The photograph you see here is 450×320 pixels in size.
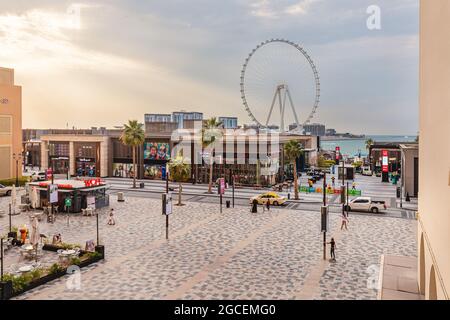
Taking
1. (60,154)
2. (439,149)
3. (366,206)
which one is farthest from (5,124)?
(439,149)

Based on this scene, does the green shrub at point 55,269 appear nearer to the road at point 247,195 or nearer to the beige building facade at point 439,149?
the beige building facade at point 439,149

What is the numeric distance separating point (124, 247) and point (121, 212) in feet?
49.2

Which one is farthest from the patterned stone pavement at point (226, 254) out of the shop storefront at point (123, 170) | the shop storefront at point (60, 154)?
the shop storefront at point (60, 154)

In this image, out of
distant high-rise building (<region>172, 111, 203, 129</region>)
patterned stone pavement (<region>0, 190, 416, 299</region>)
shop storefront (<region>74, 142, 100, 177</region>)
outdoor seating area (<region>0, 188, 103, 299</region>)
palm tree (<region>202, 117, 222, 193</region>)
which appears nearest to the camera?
patterned stone pavement (<region>0, 190, 416, 299</region>)

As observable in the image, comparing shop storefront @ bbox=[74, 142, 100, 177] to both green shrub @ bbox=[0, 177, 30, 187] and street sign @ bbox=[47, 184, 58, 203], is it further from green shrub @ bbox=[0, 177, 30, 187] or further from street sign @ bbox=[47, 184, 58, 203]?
street sign @ bbox=[47, 184, 58, 203]

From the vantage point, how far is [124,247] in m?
28.1

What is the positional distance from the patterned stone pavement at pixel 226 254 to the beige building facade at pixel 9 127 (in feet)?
104

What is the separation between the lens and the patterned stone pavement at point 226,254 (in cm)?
1978

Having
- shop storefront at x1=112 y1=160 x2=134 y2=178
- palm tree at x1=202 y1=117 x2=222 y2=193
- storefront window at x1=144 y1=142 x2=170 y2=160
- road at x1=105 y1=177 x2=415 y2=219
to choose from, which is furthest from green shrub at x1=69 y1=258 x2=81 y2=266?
shop storefront at x1=112 y1=160 x2=134 y2=178

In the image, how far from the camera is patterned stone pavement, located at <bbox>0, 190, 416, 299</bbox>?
64.9ft

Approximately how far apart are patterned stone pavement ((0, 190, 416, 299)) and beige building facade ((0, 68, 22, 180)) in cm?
3180

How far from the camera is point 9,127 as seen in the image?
6675cm
